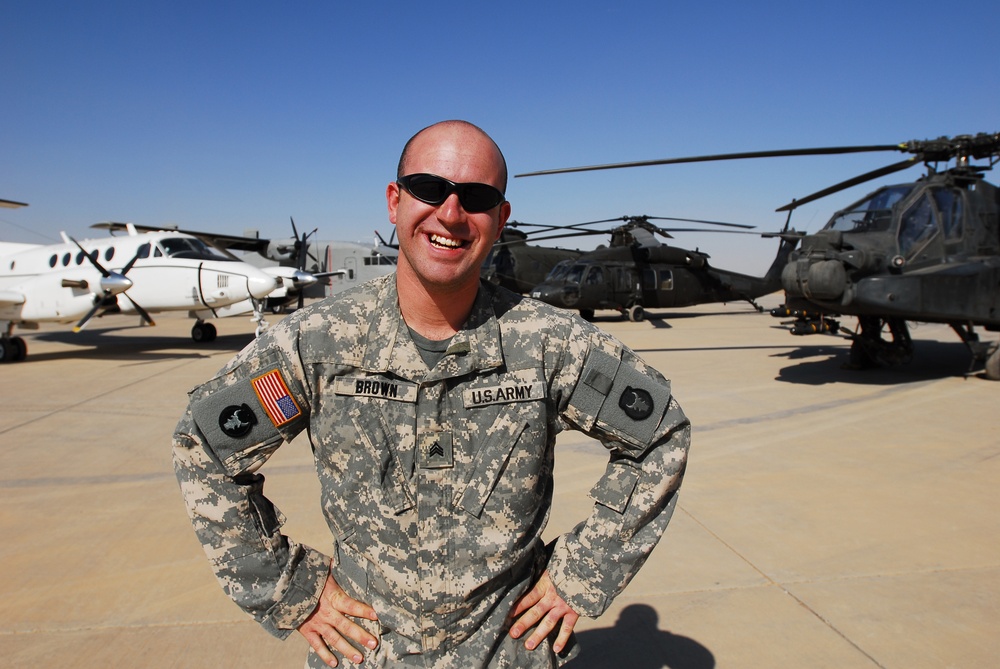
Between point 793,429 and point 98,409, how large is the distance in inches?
285

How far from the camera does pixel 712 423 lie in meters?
6.56

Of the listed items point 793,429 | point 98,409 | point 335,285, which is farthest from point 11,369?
point 335,285

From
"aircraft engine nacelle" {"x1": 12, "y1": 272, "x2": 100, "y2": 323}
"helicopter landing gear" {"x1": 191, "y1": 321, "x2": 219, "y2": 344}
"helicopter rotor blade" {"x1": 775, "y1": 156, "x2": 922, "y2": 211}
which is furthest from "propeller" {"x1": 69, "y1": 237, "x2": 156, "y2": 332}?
"helicopter rotor blade" {"x1": 775, "y1": 156, "x2": 922, "y2": 211}

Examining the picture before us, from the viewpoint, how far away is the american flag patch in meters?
1.53

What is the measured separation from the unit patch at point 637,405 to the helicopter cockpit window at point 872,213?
809 cm

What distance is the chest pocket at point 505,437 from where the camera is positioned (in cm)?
154

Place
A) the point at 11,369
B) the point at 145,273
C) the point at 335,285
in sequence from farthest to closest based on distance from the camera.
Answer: the point at 335,285 → the point at 145,273 → the point at 11,369

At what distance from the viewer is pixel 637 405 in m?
1.62

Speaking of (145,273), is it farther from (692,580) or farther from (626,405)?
(626,405)

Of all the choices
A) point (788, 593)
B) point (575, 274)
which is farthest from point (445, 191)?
point (575, 274)

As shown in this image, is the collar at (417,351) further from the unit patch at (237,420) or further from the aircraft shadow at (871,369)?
the aircraft shadow at (871,369)

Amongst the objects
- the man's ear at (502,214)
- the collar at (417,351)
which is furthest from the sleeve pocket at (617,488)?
the man's ear at (502,214)

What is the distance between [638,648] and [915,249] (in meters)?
7.35

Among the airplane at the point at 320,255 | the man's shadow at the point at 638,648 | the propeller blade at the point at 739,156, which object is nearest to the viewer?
the man's shadow at the point at 638,648
